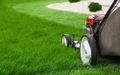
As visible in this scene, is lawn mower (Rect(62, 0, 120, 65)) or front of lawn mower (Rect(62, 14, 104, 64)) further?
front of lawn mower (Rect(62, 14, 104, 64))

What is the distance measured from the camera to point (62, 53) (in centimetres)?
764

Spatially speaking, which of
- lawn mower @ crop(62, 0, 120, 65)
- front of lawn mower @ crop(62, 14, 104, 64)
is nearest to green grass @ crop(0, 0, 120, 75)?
front of lawn mower @ crop(62, 14, 104, 64)

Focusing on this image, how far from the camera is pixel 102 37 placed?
21.1 feet

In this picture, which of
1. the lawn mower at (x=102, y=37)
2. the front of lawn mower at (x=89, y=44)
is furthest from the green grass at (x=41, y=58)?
the lawn mower at (x=102, y=37)

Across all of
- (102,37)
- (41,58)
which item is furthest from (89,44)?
(41,58)

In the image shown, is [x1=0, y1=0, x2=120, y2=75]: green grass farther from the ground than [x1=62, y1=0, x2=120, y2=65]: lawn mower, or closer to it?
closer to it

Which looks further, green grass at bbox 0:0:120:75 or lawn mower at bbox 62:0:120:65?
green grass at bbox 0:0:120:75

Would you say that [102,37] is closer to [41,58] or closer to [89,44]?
[89,44]

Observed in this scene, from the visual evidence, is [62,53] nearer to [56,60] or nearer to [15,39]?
[56,60]

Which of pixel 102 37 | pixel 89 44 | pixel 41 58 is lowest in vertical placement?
pixel 41 58

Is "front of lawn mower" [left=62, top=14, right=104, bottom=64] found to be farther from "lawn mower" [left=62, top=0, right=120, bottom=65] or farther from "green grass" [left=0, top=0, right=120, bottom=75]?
"green grass" [left=0, top=0, right=120, bottom=75]

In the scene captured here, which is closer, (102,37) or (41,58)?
(102,37)

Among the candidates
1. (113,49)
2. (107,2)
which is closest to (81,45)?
(113,49)

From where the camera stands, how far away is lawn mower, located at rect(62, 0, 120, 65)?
6047 mm
